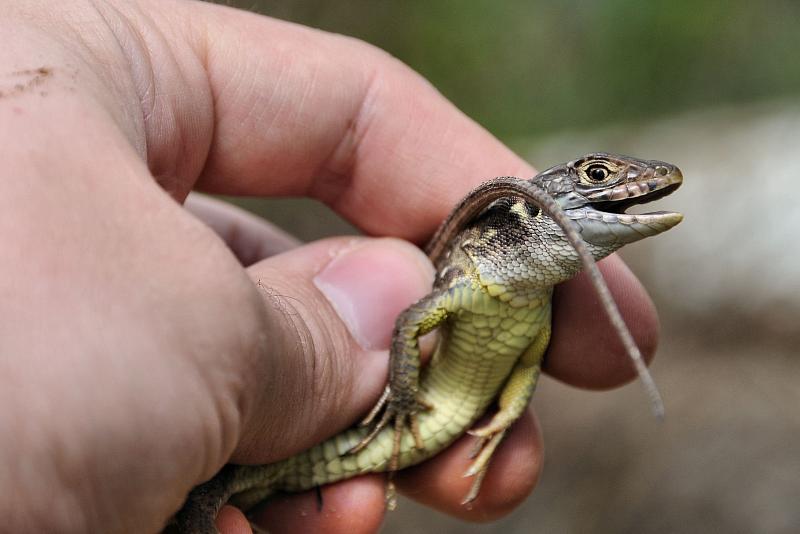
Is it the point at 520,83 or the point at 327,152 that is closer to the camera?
the point at 327,152

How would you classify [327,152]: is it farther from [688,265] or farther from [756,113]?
[756,113]

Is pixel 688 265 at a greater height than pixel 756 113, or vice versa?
pixel 756 113

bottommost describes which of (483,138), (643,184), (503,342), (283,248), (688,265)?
(688,265)

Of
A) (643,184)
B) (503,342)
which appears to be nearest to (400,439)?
(503,342)

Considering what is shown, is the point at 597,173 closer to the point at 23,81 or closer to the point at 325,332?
the point at 325,332

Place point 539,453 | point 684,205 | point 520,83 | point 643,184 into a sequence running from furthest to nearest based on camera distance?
point 520,83, point 684,205, point 539,453, point 643,184

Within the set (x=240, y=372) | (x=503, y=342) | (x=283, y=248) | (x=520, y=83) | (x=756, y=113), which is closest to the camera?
(x=240, y=372)
